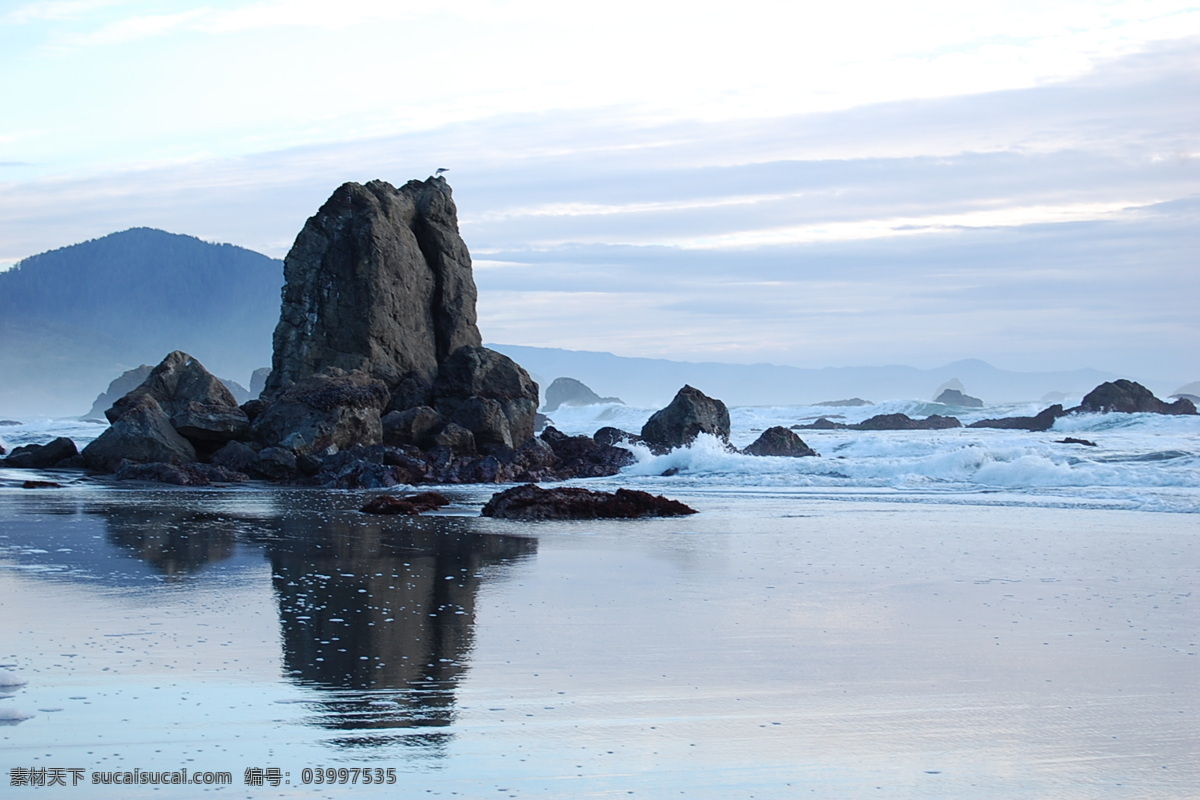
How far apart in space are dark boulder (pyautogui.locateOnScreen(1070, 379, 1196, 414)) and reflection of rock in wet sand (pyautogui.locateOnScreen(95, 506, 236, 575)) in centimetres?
3679

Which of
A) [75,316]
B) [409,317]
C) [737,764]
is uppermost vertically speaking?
[75,316]

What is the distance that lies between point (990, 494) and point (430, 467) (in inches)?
434

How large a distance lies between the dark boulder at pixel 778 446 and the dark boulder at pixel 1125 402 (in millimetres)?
19766

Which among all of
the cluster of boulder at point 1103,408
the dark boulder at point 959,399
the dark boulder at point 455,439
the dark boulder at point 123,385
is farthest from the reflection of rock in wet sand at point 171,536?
the dark boulder at point 959,399

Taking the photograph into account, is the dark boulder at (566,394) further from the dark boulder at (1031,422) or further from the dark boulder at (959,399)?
the dark boulder at (1031,422)

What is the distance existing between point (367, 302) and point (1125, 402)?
29468 mm

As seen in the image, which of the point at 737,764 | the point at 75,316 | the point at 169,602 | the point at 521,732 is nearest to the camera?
the point at 737,764

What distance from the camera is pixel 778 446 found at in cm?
2672

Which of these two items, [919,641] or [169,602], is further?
[169,602]

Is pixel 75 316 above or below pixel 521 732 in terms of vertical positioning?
above

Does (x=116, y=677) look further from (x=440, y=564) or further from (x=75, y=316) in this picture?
(x=75, y=316)

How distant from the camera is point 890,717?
4402 millimetres

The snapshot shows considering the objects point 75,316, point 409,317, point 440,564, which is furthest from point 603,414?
point 75,316

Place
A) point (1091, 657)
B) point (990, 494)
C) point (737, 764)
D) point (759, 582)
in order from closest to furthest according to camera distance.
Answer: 1. point (737, 764)
2. point (1091, 657)
3. point (759, 582)
4. point (990, 494)
